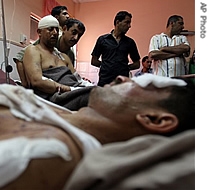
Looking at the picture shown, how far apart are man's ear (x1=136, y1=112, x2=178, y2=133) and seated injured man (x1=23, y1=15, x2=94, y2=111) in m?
0.72

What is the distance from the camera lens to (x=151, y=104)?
67cm

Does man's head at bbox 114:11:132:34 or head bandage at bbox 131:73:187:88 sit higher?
man's head at bbox 114:11:132:34

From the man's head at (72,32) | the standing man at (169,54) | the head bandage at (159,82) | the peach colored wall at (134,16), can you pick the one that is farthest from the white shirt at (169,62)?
the head bandage at (159,82)

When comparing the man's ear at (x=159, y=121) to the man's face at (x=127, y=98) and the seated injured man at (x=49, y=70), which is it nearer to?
the man's face at (x=127, y=98)

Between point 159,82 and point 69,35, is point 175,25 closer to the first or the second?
point 69,35

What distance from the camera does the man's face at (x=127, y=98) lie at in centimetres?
67

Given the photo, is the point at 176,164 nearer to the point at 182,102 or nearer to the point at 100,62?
the point at 182,102

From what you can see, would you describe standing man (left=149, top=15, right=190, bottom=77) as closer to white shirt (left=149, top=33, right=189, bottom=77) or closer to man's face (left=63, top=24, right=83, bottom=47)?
white shirt (left=149, top=33, right=189, bottom=77)

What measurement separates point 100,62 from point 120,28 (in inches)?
13.7

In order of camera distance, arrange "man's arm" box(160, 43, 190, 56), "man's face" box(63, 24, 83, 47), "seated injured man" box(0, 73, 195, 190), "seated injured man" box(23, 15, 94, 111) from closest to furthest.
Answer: "seated injured man" box(0, 73, 195, 190) < "seated injured man" box(23, 15, 94, 111) < "man's face" box(63, 24, 83, 47) < "man's arm" box(160, 43, 190, 56)

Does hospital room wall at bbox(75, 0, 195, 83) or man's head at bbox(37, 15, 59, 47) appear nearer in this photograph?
man's head at bbox(37, 15, 59, 47)

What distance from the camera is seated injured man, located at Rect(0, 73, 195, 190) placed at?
1.74 feet

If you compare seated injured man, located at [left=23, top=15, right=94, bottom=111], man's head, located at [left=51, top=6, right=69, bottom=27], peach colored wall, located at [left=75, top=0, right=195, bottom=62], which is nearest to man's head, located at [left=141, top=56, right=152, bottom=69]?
peach colored wall, located at [left=75, top=0, right=195, bottom=62]

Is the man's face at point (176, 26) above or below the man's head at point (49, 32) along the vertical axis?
above
